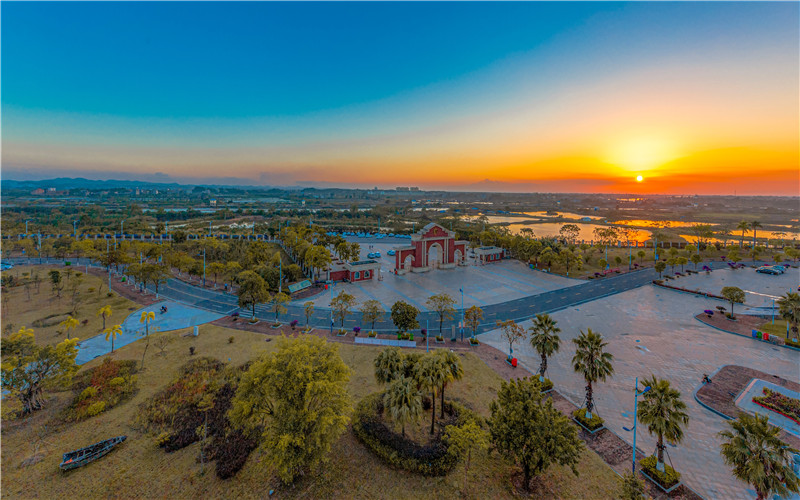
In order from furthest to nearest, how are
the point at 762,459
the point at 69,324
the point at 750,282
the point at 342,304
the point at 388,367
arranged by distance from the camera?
the point at 750,282
the point at 342,304
the point at 69,324
the point at 388,367
the point at 762,459

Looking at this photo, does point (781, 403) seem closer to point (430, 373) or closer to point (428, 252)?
point (430, 373)

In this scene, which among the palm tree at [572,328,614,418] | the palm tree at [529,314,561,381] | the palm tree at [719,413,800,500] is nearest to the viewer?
the palm tree at [719,413,800,500]

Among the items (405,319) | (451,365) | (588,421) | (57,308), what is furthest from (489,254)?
(57,308)

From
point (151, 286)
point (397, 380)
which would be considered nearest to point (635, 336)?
point (397, 380)

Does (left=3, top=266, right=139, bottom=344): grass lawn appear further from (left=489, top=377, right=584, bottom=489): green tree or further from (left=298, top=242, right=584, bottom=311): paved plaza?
(left=489, top=377, right=584, bottom=489): green tree

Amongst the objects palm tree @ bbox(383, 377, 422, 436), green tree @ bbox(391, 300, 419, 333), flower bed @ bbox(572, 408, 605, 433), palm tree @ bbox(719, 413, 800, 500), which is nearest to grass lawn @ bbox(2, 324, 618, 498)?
flower bed @ bbox(572, 408, 605, 433)

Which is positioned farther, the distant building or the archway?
the distant building

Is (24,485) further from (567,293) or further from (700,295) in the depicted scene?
(700,295)

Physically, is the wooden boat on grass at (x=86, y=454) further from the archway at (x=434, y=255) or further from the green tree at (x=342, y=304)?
the archway at (x=434, y=255)
